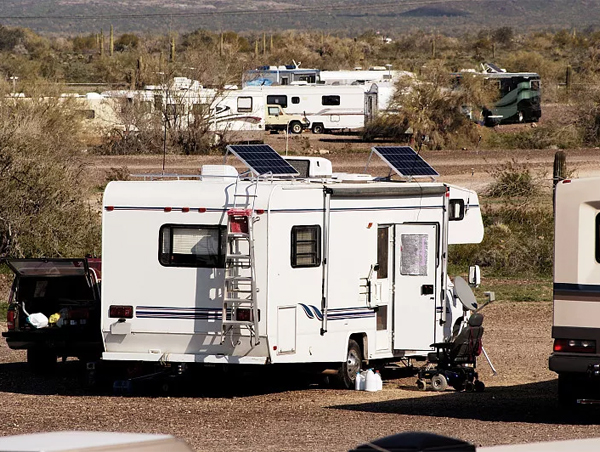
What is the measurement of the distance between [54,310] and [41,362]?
657 mm

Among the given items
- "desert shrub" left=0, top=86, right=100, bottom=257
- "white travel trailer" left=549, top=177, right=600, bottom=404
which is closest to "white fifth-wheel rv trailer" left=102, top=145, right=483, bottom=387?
"white travel trailer" left=549, top=177, right=600, bottom=404

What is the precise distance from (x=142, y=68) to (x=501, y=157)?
17161 millimetres

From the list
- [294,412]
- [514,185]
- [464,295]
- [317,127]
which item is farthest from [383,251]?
[317,127]

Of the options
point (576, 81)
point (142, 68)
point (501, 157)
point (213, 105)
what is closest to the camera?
point (501, 157)

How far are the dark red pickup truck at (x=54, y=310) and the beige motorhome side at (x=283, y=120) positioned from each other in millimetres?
30239

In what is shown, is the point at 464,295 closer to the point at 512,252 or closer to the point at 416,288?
the point at 416,288

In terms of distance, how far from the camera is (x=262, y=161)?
13.5 meters

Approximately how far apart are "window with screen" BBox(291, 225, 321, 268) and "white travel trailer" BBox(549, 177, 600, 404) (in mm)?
2876

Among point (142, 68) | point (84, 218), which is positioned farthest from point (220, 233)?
point (142, 68)

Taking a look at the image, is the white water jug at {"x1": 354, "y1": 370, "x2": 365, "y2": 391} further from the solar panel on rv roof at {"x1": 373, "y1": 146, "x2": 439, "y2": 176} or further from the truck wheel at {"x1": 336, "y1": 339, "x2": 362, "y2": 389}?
the solar panel on rv roof at {"x1": 373, "y1": 146, "x2": 439, "y2": 176}

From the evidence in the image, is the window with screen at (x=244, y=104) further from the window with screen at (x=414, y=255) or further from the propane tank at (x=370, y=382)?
the propane tank at (x=370, y=382)

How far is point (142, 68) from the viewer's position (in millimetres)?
48000

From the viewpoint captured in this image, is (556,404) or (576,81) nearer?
(556,404)

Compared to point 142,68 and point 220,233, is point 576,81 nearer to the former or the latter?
point 142,68
